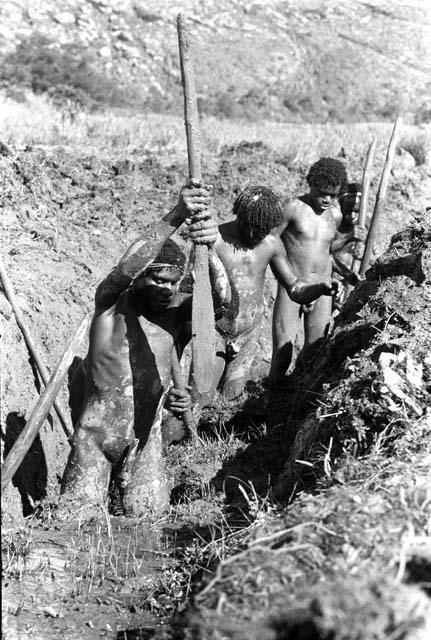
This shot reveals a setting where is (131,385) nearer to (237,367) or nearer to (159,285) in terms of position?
(159,285)

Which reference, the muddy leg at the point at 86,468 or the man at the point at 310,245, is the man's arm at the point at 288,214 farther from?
the muddy leg at the point at 86,468

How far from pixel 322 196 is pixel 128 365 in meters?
3.45

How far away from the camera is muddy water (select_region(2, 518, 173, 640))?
15.9ft

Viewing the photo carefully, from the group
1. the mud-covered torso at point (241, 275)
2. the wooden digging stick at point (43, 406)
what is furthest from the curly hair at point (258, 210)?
the wooden digging stick at point (43, 406)

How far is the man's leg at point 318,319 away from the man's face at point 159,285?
3.37 meters

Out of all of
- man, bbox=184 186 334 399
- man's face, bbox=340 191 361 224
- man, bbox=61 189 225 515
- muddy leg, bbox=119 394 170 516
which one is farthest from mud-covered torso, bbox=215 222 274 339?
man's face, bbox=340 191 361 224

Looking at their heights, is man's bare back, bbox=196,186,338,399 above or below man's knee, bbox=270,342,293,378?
above

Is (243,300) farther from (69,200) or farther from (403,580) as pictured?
(403,580)

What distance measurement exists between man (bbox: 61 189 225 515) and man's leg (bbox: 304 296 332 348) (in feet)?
9.33

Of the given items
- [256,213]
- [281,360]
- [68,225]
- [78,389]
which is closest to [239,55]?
[68,225]

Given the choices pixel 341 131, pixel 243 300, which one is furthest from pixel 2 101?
pixel 243 300

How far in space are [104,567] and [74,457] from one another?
99 cm

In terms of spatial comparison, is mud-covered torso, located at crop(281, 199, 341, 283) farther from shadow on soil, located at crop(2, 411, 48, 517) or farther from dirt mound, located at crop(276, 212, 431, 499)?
shadow on soil, located at crop(2, 411, 48, 517)

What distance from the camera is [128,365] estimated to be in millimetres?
6289
